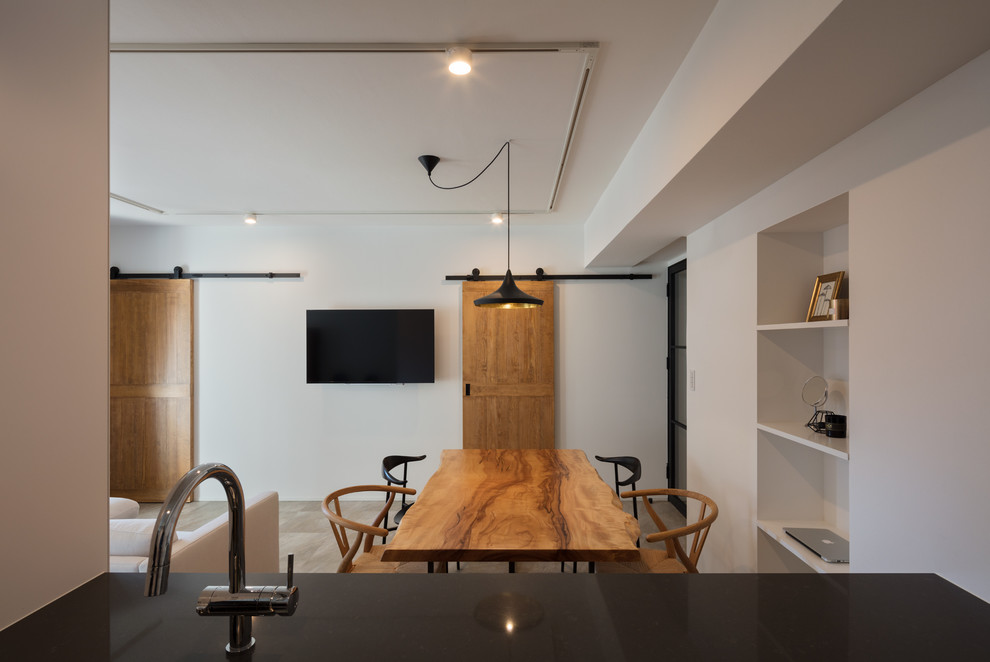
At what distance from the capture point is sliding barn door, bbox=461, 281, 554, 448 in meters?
4.56

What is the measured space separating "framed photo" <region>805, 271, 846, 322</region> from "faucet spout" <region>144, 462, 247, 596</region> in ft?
7.23

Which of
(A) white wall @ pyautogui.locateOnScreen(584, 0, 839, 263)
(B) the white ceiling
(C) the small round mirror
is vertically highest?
(B) the white ceiling

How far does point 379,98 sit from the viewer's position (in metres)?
2.14

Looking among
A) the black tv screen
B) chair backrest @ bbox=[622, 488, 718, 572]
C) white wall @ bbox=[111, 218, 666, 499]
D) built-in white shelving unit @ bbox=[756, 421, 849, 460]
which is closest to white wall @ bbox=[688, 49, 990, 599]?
built-in white shelving unit @ bbox=[756, 421, 849, 460]

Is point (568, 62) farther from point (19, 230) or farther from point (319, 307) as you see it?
point (319, 307)

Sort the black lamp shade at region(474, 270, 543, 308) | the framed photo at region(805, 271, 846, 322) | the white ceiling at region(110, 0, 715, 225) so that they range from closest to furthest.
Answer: the white ceiling at region(110, 0, 715, 225) < the framed photo at region(805, 271, 846, 322) < the black lamp shade at region(474, 270, 543, 308)

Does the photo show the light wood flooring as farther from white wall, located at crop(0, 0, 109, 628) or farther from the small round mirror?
white wall, located at crop(0, 0, 109, 628)

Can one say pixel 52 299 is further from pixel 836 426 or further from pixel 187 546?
pixel 836 426

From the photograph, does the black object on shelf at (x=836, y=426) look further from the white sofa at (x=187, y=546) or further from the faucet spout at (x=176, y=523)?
the white sofa at (x=187, y=546)

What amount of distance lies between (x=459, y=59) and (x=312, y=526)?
3.66 metres

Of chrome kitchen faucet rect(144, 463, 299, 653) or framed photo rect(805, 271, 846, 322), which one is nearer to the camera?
chrome kitchen faucet rect(144, 463, 299, 653)

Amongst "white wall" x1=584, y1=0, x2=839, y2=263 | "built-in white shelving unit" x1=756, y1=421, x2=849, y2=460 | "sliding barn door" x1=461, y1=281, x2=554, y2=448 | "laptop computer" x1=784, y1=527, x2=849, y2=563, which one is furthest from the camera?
"sliding barn door" x1=461, y1=281, x2=554, y2=448

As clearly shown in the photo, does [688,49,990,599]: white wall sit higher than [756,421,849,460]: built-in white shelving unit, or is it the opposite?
[688,49,990,599]: white wall

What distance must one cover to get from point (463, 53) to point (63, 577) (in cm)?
183
